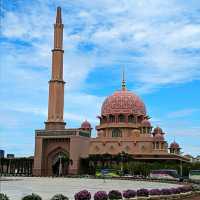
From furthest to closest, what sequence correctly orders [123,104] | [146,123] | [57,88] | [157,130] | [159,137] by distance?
[123,104] < [157,130] < [146,123] < [159,137] < [57,88]

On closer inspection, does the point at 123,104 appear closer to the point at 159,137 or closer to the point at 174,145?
the point at 159,137

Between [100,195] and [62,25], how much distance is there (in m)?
54.7

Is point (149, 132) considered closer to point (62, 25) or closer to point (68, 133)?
point (68, 133)

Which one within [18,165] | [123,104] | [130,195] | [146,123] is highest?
[123,104]

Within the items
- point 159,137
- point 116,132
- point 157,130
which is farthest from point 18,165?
point 159,137

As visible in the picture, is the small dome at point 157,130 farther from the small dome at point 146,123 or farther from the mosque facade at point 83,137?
the small dome at point 146,123

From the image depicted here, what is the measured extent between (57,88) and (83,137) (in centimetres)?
870

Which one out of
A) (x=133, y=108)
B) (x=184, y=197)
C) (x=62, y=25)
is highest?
(x=62, y=25)

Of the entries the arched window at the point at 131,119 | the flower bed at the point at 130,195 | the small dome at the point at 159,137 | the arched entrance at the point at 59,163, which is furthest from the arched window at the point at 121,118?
the flower bed at the point at 130,195

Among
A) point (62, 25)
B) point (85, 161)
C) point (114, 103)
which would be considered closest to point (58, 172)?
point (85, 161)

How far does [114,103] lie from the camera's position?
78.7 m

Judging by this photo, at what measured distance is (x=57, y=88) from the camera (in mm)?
68750

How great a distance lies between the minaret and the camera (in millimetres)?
68750

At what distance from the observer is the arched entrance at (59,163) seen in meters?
68.6
